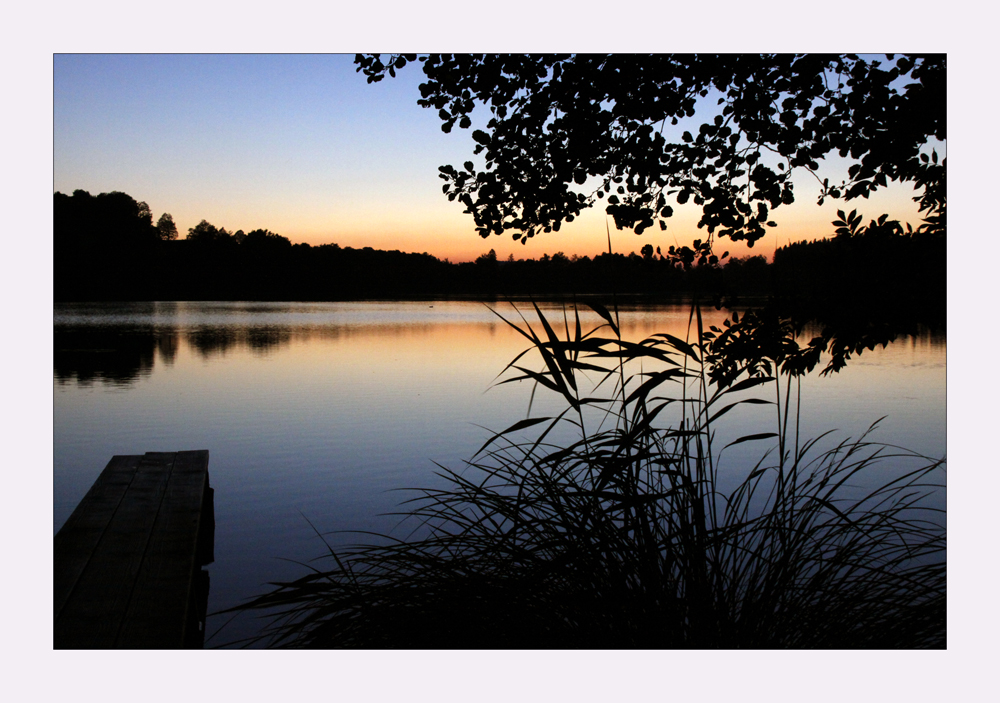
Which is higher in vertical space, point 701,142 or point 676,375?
point 701,142

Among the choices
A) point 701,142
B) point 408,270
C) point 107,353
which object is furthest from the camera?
point 408,270

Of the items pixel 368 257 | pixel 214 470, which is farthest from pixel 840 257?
pixel 368 257

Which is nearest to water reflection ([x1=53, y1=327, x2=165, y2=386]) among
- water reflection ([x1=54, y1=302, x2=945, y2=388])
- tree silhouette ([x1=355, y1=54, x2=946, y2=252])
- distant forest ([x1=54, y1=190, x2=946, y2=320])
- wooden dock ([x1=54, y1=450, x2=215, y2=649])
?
water reflection ([x1=54, y1=302, x2=945, y2=388])

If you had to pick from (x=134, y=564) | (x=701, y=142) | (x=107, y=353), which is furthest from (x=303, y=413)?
(x=701, y=142)

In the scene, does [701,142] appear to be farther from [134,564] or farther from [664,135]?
[134,564]

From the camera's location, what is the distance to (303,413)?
6.32 m

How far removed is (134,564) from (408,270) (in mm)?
8164

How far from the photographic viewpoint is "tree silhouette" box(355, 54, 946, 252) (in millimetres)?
2807

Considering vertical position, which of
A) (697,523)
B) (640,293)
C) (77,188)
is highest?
(77,188)

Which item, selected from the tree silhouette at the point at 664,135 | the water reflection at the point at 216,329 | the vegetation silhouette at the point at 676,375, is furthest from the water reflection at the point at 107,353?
the tree silhouette at the point at 664,135

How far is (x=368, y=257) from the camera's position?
10.8m

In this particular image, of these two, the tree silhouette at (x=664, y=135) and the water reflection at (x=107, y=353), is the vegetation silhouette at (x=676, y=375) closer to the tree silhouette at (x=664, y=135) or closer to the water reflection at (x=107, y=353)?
the tree silhouette at (x=664, y=135)
